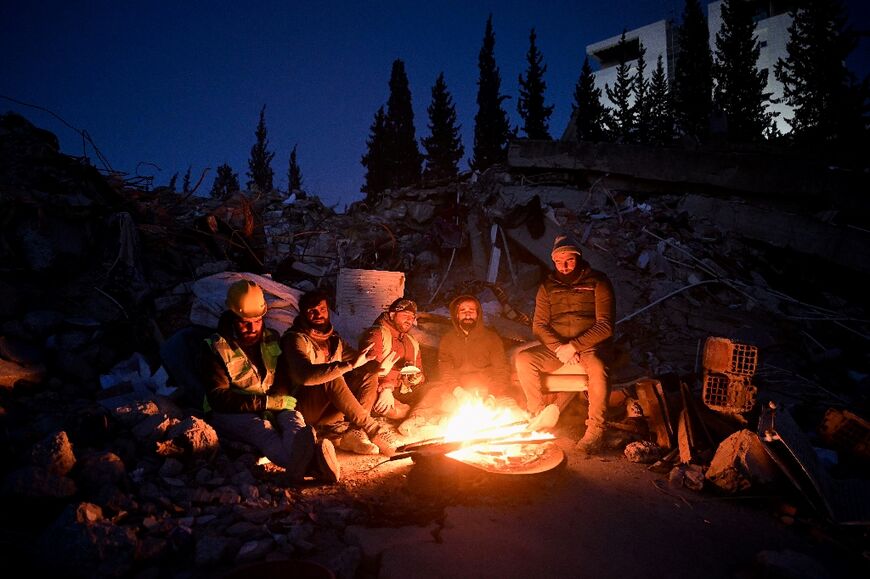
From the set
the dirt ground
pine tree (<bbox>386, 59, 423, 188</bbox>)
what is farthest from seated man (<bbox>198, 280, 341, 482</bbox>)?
pine tree (<bbox>386, 59, 423, 188</bbox>)

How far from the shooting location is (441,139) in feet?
82.7

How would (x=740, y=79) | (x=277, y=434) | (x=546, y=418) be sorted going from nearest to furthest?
(x=277, y=434), (x=546, y=418), (x=740, y=79)

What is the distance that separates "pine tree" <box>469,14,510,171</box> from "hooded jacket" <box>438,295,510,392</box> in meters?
19.1

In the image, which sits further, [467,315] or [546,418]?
[467,315]

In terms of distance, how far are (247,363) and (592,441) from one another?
3218 millimetres

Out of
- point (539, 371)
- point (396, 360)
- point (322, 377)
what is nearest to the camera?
point (322, 377)

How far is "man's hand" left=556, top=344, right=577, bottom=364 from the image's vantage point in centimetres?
473

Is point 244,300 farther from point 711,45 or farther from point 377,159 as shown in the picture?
point 711,45

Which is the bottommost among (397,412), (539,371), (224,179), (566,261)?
(397,412)

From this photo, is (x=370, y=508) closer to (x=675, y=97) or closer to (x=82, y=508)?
(x=82, y=508)

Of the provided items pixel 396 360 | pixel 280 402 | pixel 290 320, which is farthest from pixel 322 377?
pixel 290 320

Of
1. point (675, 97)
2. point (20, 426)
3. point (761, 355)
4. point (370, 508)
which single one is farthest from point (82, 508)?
point (675, 97)

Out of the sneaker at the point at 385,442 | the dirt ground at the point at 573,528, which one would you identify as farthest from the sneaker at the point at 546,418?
the sneaker at the point at 385,442

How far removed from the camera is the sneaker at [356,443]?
418 cm
